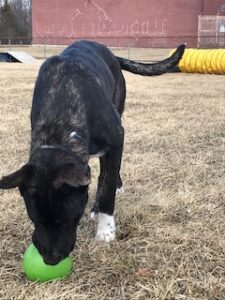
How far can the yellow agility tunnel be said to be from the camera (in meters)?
21.7

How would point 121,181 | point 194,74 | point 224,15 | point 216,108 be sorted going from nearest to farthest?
1. point 121,181
2. point 216,108
3. point 194,74
4. point 224,15

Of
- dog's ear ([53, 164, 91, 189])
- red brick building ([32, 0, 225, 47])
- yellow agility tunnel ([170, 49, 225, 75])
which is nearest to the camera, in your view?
dog's ear ([53, 164, 91, 189])

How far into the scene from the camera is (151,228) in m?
4.93

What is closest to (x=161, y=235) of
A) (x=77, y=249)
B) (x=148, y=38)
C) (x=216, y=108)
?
(x=77, y=249)

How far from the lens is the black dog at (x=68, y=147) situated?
336 centimetres

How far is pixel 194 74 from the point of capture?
886 inches

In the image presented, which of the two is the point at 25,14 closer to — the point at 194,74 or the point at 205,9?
the point at 205,9

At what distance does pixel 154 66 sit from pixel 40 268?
329 cm

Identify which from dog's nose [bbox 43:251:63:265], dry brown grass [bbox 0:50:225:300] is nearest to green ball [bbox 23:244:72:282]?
dry brown grass [bbox 0:50:225:300]

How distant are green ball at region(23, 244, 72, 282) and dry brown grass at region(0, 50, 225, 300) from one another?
7 cm

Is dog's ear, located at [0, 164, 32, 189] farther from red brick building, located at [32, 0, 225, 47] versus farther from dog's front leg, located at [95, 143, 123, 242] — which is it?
red brick building, located at [32, 0, 225, 47]

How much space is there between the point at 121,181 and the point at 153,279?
2.22 m

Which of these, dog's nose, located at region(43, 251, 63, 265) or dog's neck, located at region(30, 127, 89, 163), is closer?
dog's nose, located at region(43, 251, 63, 265)

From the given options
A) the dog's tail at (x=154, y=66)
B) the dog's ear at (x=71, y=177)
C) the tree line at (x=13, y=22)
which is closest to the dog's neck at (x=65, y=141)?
the dog's ear at (x=71, y=177)
